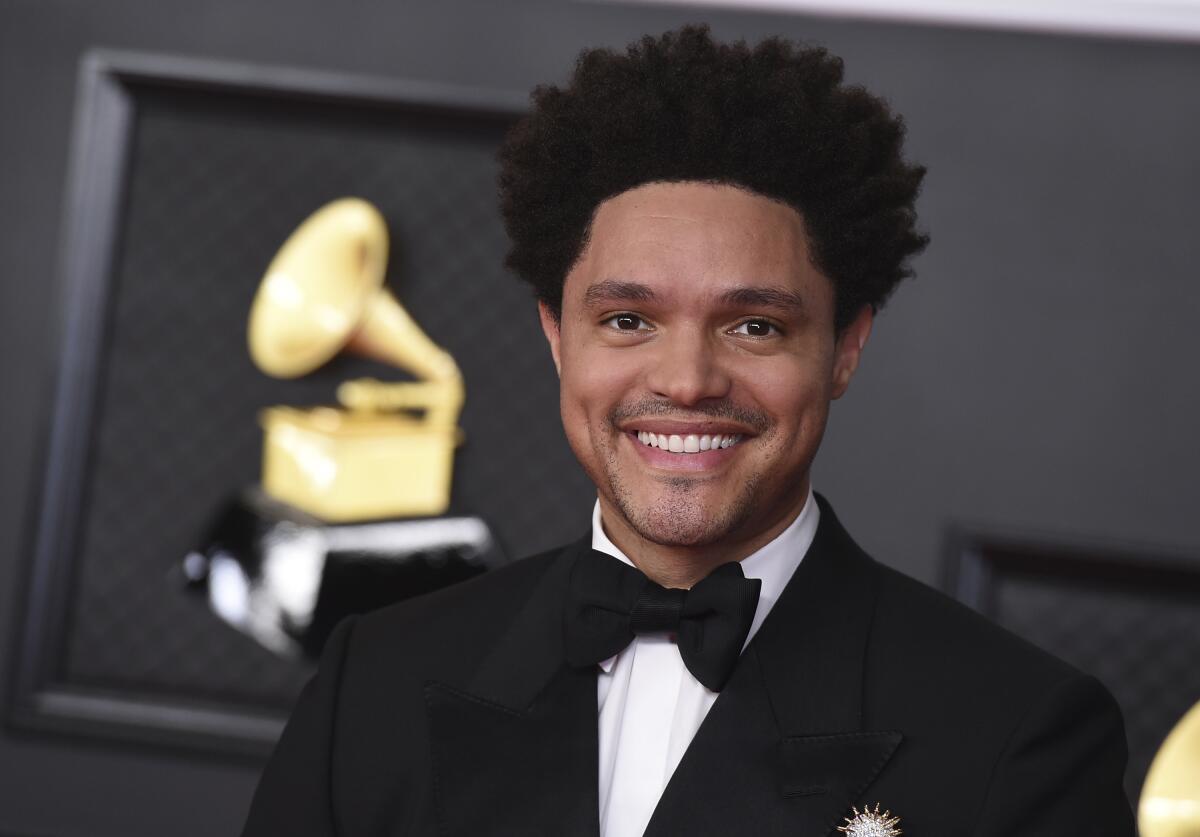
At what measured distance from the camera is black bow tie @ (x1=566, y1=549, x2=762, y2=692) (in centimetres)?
118

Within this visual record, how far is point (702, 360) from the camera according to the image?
115 cm

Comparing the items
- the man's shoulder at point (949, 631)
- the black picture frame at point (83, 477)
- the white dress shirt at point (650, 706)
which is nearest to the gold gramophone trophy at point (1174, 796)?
the man's shoulder at point (949, 631)

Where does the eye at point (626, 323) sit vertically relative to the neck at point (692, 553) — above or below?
above

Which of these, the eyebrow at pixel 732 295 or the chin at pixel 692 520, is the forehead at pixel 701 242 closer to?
the eyebrow at pixel 732 295

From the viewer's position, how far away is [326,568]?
9.05 ft

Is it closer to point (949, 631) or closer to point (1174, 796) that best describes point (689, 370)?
point (949, 631)

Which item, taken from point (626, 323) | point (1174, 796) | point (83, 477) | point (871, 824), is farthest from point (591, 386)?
point (83, 477)

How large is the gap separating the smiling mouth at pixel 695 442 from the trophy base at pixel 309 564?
62.1 inches

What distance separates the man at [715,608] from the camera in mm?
1131

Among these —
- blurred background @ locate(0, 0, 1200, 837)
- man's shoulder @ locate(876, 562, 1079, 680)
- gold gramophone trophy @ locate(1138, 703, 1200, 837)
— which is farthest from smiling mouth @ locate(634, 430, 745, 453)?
blurred background @ locate(0, 0, 1200, 837)

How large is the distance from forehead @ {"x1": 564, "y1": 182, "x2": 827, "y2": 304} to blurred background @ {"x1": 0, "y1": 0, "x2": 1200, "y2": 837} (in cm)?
146

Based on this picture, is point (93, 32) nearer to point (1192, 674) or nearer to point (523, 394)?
point (523, 394)

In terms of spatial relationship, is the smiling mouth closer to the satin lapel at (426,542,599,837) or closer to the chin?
the chin

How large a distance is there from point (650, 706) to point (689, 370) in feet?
0.96
